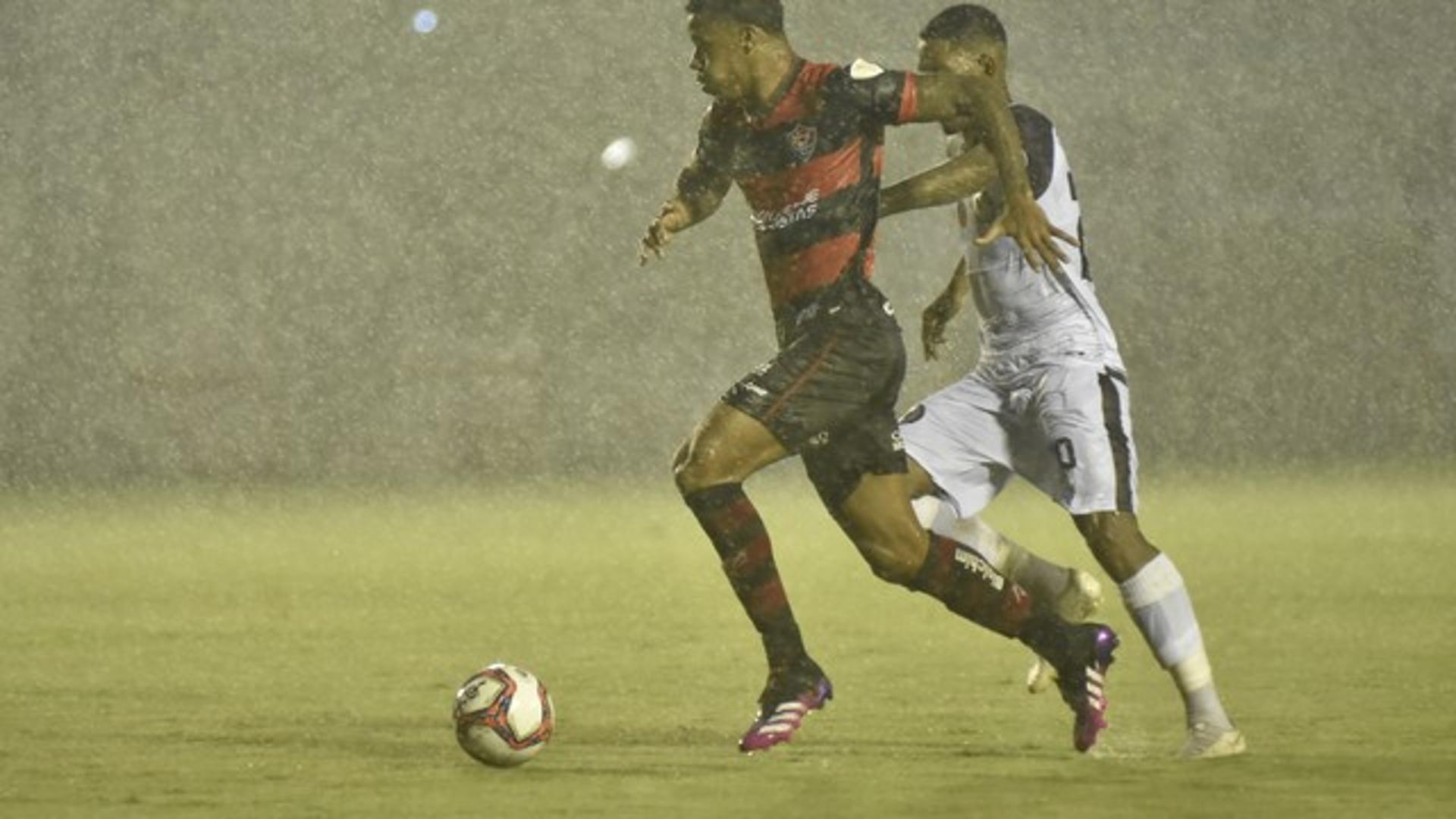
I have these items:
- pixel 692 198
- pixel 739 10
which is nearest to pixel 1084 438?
pixel 692 198

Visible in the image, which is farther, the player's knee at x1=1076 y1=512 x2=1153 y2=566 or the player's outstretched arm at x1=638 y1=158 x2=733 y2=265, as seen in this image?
the player's outstretched arm at x1=638 y1=158 x2=733 y2=265

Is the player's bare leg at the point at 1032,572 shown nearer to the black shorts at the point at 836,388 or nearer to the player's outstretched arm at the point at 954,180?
the black shorts at the point at 836,388

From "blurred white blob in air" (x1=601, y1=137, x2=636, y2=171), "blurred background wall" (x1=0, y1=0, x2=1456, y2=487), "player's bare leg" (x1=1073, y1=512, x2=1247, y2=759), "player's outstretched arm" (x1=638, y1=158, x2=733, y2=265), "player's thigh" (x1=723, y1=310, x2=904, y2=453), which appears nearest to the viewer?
"player's bare leg" (x1=1073, y1=512, x2=1247, y2=759)

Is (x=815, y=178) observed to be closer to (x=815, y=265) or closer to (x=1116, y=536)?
(x=815, y=265)

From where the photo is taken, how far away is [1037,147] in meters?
6.81

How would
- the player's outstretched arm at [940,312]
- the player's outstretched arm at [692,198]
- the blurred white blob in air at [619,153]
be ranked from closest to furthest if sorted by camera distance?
1. the player's outstretched arm at [692,198]
2. the player's outstretched arm at [940,312]
3. the blurred white blob in air at [619,153]

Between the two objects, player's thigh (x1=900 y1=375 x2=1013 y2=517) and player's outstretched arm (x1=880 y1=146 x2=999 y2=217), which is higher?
player's outstretched arm (x1=880 y1=146 x2=999 y2=217)

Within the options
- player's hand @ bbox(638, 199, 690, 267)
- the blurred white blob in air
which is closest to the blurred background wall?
the blurred white blob in air

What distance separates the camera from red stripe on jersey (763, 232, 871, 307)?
6738 millimetres

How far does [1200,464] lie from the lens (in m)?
22.5

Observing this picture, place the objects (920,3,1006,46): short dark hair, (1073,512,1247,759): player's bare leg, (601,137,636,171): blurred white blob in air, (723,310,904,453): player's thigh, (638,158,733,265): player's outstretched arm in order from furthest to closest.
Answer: (601,137,636,171): blurred white blob in air, (638,158,733,265): player's outstretched arm, (920,3,1006,46): short dark hair, (723,310,904,453): player's thigh, (1073,512,1247,759): player's bare leg

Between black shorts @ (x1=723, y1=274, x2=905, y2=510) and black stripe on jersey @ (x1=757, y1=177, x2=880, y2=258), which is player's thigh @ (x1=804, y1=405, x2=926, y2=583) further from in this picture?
black stripe on jersey @ (x1=757, y1=177, x2=880, y2=258)

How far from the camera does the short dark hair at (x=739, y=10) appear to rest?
22.0 ft

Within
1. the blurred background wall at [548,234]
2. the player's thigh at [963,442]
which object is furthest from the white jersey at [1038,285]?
the blurred background wall at [548,234]
